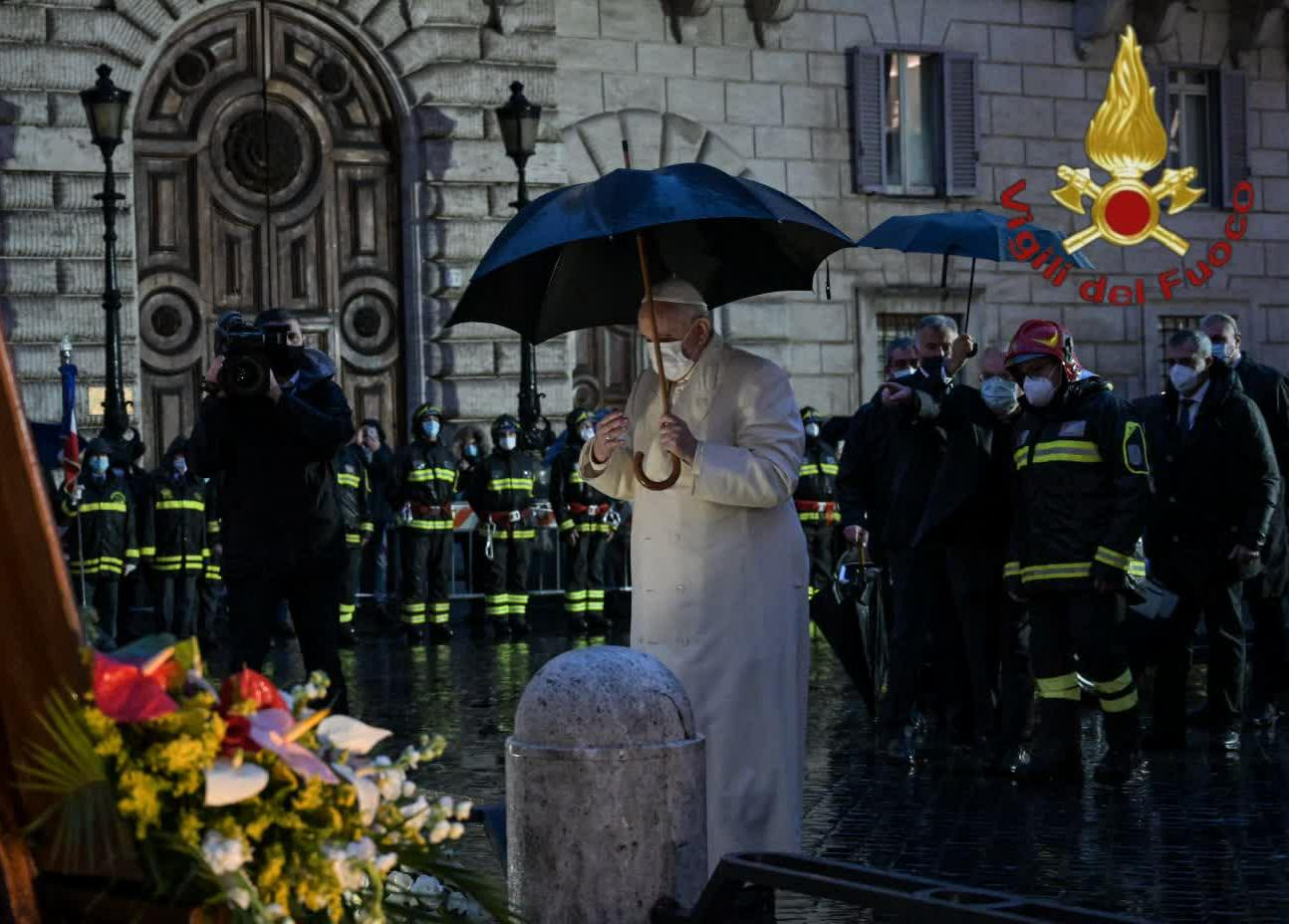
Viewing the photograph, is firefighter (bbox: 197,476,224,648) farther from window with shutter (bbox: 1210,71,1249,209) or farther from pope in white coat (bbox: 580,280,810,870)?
window with shutter (bbox: 1210,71,1249,209)

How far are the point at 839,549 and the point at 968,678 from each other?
32.5 ft

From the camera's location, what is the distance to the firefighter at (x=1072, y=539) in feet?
32.6

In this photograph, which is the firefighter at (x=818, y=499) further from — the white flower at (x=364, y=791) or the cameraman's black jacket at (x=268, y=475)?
the white flower at (x=364, y=791)

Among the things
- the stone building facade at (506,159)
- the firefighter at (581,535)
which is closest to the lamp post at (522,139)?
the firefighter at (581,535)

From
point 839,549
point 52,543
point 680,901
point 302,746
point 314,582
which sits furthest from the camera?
point 839,549

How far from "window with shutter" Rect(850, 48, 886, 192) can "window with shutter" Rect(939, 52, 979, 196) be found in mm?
782

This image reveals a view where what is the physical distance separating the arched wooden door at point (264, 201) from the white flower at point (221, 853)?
2052cm

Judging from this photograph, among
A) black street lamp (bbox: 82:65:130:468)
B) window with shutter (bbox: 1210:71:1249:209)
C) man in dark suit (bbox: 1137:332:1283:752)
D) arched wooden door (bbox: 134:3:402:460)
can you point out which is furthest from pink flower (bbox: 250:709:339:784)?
window with shutter (bbox: 1210:71:1249:209)

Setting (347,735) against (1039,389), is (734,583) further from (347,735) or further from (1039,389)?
(347,735)

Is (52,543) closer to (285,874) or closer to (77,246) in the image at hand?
(285,874)

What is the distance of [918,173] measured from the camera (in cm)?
2694

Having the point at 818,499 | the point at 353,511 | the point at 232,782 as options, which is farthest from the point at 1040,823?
the point at 818,499

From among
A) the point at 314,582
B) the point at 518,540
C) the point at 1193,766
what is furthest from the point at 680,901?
the point at 518,540

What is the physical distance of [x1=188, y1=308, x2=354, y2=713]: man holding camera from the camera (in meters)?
9.27
